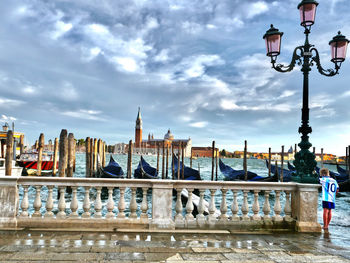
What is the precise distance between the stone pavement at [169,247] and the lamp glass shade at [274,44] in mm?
3319

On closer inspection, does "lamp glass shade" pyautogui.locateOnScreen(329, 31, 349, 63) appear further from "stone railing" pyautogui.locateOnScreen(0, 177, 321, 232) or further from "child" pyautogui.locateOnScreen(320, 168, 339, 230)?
"stone railing" pyautogui.locateOnScreen(0, 177, 321, 232)

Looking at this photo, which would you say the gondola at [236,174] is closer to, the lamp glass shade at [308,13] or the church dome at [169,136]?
the lamp glass shade at [308,13]

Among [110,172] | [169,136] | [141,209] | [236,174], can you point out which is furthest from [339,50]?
[169,136]

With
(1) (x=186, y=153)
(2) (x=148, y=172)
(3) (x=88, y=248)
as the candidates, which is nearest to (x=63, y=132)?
(2) (x=148, y=172)

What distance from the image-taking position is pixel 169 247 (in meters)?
3.89

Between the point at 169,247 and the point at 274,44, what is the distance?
4156 millimetres

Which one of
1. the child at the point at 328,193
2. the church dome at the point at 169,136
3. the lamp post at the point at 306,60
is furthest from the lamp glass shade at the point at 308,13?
the church dome at the point at 169,136

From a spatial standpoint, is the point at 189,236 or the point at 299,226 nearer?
the point at 189,236

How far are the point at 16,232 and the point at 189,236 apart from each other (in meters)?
2.57

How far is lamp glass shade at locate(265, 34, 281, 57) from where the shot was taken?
225 inches

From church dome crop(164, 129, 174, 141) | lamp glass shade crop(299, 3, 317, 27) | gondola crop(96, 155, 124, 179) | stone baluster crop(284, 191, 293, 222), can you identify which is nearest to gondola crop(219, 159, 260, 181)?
gondola crop(96, 155, 124, 179)

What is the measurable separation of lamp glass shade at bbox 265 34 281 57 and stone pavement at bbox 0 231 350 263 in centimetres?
332

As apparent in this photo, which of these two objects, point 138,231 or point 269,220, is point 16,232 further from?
point 269,220

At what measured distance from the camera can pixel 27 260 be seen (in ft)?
10.7
